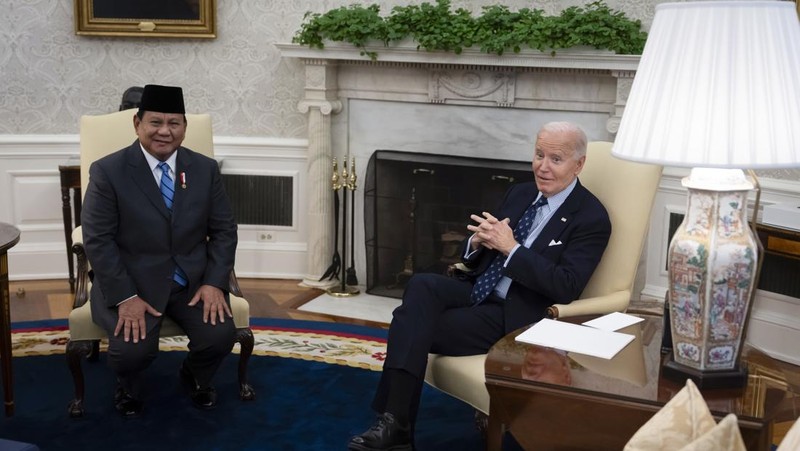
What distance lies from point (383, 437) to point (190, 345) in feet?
3.12

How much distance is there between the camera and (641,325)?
9.13 feet

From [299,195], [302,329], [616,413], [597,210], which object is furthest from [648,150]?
[299,195]

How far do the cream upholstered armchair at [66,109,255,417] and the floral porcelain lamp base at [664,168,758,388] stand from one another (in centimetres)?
191

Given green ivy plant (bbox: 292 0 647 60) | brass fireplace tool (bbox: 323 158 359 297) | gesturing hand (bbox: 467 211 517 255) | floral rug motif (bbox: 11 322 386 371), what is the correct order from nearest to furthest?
gesturing hand (bbox: 467 211 517 255)
floral rug motif (bbox: 11 322 386 371)
green ivy plant (bbox: 292 0 647 60)
brass fireplace tool (bbox: 323 158 359 297)

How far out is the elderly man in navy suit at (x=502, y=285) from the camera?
301 centimetres

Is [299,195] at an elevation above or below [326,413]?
above

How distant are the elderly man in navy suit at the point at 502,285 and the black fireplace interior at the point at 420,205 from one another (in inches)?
65.3

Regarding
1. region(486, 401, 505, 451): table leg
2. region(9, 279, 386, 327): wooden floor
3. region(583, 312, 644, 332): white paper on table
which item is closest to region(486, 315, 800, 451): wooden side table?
Answer: region(486, 401, 505, 451): table leg

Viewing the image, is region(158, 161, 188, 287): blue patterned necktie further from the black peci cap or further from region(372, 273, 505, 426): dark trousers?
region(372, 273, 505, 426): dark trousers

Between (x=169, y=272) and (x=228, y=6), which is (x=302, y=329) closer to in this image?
(x=169, y=272)

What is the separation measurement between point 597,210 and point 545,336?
694mm

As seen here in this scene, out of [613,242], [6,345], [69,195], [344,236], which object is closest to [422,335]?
[613,242]

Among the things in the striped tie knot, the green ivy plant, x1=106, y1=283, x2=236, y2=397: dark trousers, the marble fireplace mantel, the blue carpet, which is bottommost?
the blue carpet

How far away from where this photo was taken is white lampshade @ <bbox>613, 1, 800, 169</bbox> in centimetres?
201
